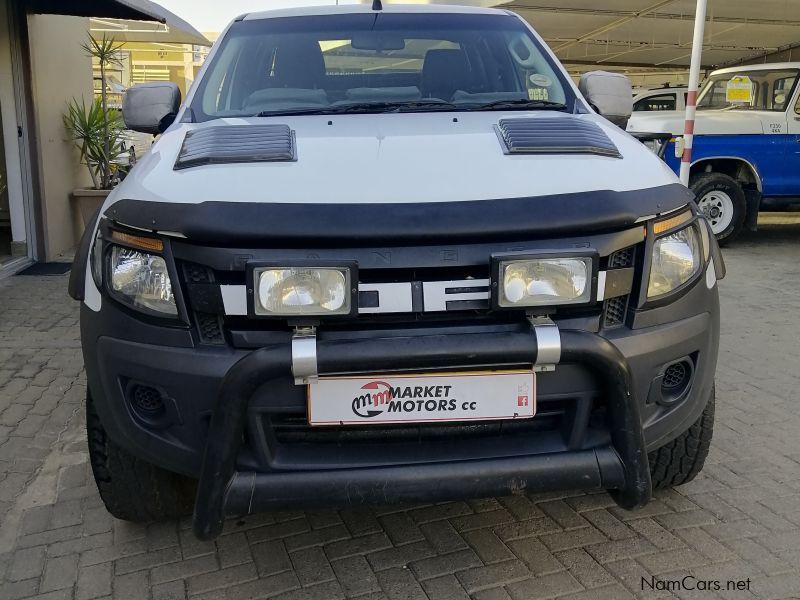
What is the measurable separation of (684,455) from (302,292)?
1.59m

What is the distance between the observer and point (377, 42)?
3508 mm

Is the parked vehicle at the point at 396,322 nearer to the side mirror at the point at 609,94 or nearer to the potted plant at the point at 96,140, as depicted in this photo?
the side mirror at the point at 609,94

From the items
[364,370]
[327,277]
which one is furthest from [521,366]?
[327,277]

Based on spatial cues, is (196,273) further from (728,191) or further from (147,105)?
(728,191)

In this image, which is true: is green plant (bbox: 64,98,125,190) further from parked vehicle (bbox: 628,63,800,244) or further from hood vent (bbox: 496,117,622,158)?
hood vent (bbox: 496,117,622,158)

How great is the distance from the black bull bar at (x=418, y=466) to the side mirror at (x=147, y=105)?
1818mm

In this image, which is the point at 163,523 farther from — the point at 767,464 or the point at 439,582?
the point at 767,464

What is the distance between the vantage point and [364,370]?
1923mm

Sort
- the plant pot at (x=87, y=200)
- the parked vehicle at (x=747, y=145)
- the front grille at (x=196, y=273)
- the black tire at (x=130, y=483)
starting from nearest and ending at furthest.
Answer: the front grille at (x=196, y=273) → the black tire at (x=130, y=483) → the plant pot at (x=87, y=200) → the parked vehicle at (x=747, y=145)

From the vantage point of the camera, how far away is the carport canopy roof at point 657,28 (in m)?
11.9

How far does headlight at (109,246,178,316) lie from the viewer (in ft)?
6.78

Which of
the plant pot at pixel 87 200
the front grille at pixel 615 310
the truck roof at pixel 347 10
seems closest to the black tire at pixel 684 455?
the front grille at pixel 615 310

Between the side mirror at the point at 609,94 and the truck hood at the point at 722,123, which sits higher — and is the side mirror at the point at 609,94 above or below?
above

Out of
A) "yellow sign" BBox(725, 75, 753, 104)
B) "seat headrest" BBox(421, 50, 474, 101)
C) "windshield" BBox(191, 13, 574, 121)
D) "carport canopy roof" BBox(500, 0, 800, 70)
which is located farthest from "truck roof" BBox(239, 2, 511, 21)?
"carport canopy roof" BBox(500, 0, 800, 70)
